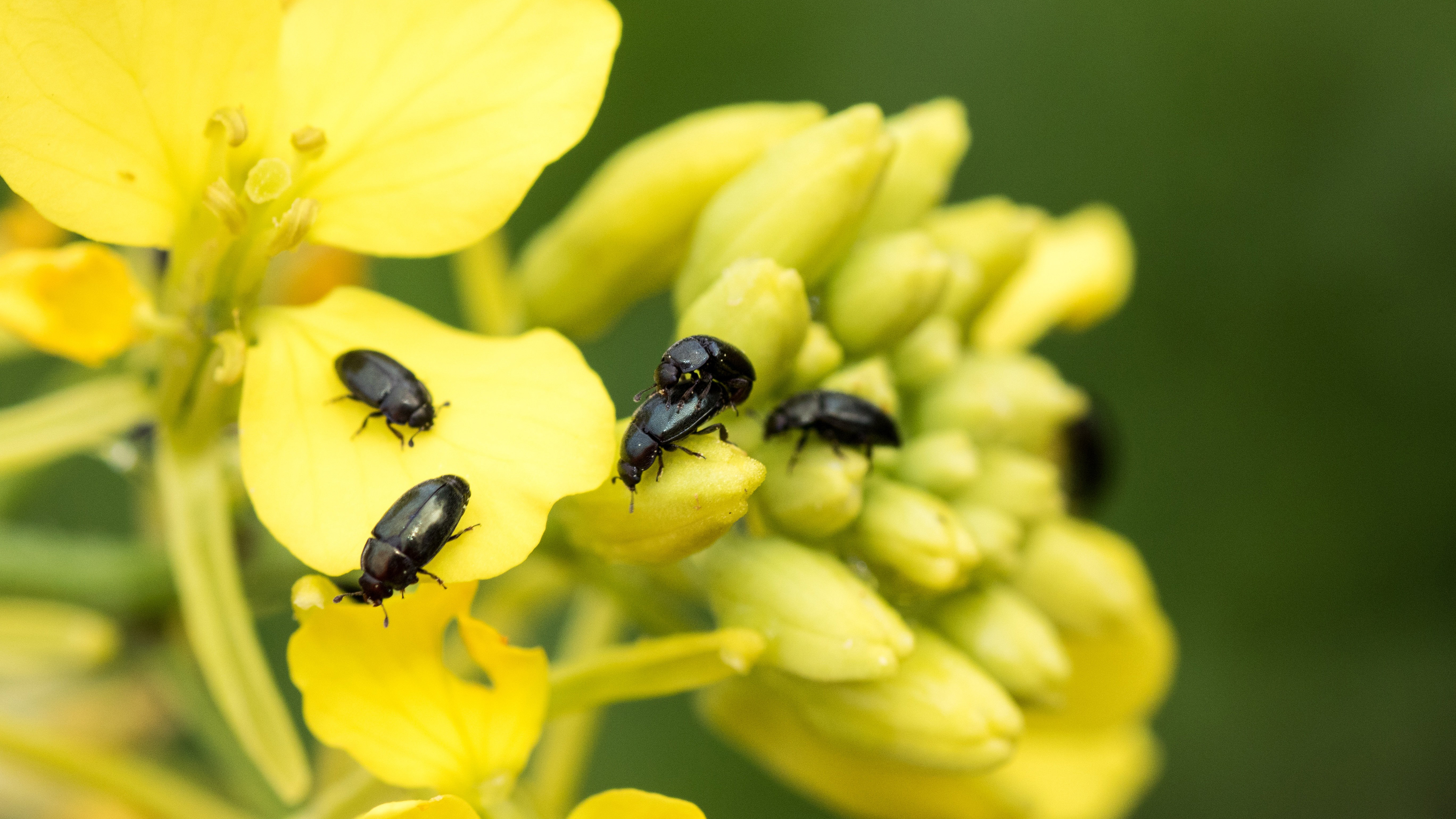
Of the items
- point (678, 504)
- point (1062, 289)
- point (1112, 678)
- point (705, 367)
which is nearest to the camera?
point (678, 504)

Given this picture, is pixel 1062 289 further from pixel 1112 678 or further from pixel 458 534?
pixel 458 534

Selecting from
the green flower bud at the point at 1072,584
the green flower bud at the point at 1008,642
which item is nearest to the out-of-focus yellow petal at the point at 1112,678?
the green flower bud at the point at 1072,584

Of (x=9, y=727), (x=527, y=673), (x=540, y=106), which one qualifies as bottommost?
(x=9, y=727)

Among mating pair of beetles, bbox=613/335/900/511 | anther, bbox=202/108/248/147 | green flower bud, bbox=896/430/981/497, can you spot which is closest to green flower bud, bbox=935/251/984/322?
green flower bud, bbox=896/430/981/497

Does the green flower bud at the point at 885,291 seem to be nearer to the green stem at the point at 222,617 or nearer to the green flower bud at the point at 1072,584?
the green flower bud at the point at 1072,584

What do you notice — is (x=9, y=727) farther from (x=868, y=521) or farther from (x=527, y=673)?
(x=868, y=521)

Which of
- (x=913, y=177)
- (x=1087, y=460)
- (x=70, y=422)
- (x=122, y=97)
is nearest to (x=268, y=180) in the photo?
(x=122, y=97)

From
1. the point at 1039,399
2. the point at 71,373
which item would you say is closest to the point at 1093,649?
the point at 1039,399
